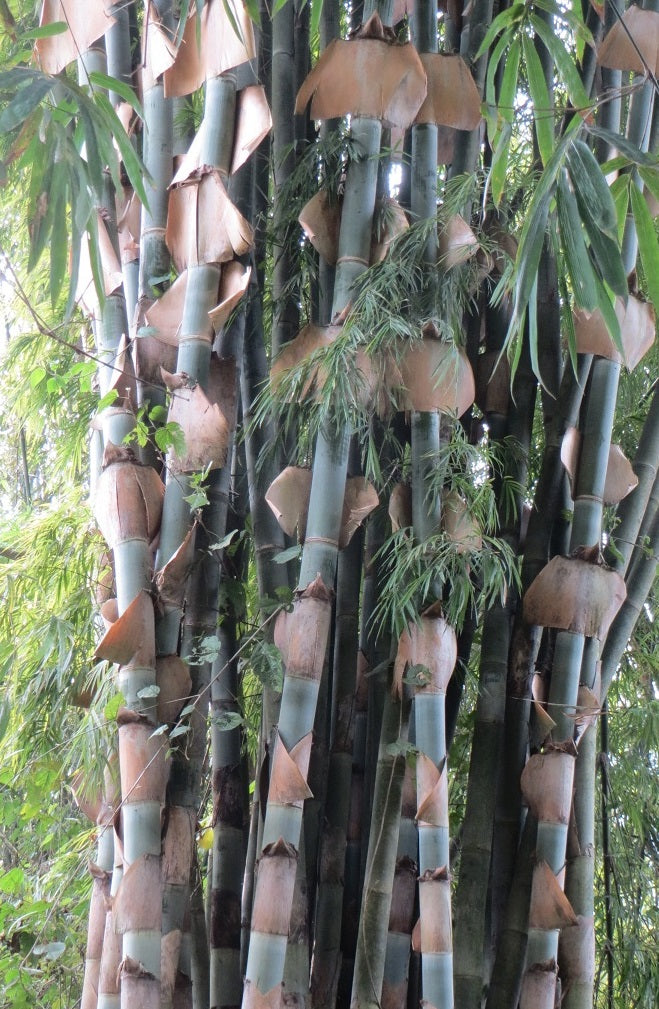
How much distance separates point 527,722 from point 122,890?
81cm

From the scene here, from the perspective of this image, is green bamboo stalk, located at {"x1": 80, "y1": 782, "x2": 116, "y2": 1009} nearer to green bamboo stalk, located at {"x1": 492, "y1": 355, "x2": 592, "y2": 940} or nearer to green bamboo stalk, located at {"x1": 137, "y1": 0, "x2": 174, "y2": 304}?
green bamboo stalk, located at {"x1": 492, "y1": 355, "x2": 592, "y2": 940}

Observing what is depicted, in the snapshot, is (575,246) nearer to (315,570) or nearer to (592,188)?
(592,188)

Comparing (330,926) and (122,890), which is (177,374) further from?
(330,926)

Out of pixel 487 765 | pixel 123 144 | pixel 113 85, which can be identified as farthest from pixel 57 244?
pixel 487 765

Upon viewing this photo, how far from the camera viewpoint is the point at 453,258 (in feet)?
5.51

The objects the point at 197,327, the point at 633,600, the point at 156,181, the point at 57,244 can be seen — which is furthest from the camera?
the point at 633,600

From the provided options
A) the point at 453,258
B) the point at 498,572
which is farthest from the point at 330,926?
the point at 453,258

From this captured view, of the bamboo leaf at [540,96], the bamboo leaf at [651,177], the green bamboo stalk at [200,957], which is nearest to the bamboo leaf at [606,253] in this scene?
the bamboo leaf at [651,177]

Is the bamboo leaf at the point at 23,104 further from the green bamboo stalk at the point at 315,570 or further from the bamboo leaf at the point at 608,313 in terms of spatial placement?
the bamboo leaf at the point at 608,313

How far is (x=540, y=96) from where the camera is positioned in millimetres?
1498

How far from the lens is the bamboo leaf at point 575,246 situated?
1235 mm

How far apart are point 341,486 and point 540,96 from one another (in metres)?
0.66

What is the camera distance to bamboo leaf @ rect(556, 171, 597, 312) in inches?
48.6

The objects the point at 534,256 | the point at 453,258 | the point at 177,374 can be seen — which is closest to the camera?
the point at 534,256
